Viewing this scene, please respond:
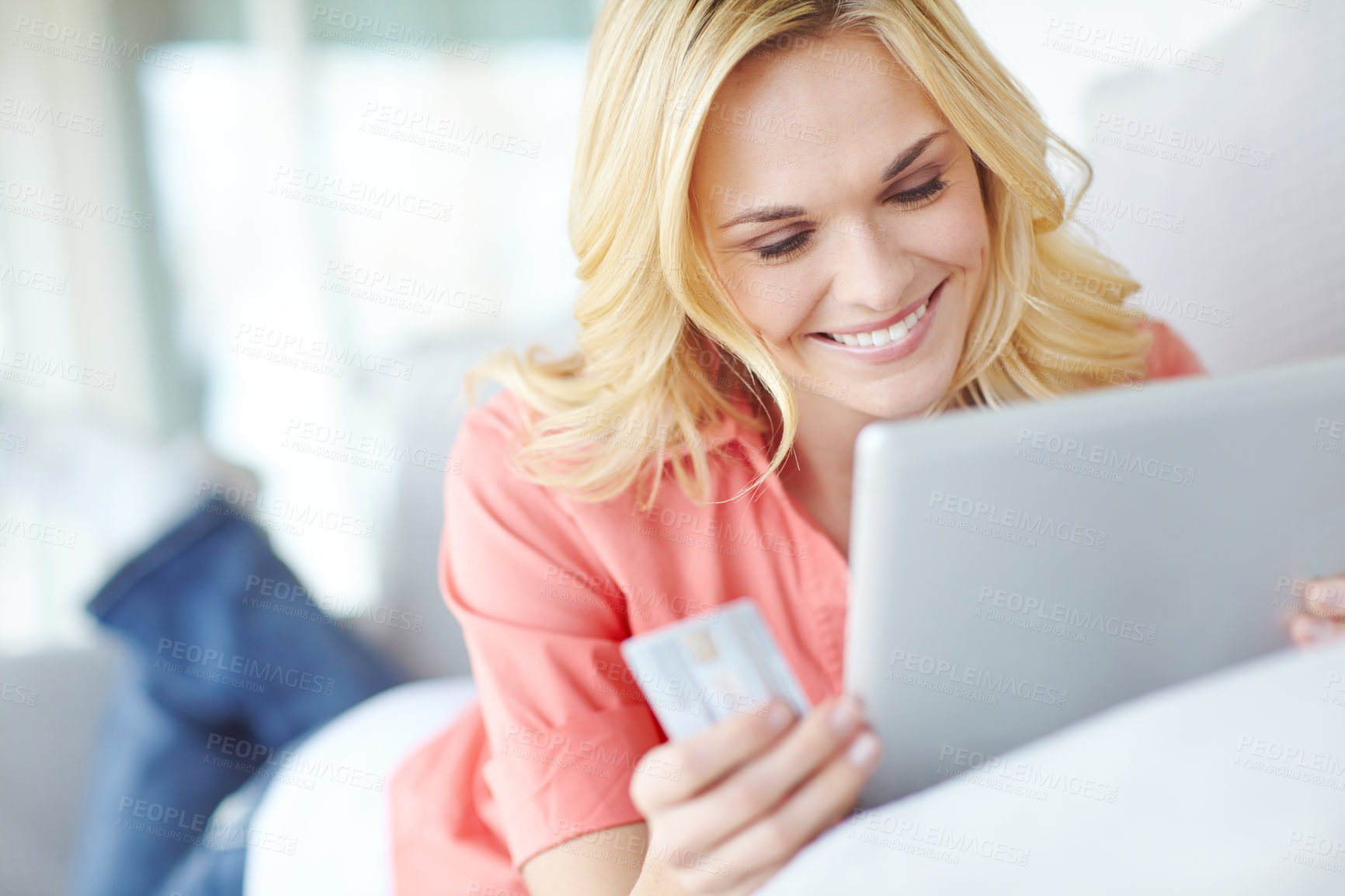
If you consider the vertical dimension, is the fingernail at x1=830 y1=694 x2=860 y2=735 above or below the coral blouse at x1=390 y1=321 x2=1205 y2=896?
above

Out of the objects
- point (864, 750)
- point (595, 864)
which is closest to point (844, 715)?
point (864, 750)

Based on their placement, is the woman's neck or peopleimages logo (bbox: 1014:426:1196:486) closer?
peopleimages logo (bbox: 1014:426:1196:486)

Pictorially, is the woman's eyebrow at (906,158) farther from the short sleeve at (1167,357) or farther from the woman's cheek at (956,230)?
the short sleeve at (1167,357)

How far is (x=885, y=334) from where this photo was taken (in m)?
0.98

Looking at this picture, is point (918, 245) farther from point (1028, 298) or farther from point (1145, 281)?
point (1145, 281)

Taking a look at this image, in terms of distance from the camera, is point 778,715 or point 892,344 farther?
point 892,344

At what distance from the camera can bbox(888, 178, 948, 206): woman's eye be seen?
0.93 metres

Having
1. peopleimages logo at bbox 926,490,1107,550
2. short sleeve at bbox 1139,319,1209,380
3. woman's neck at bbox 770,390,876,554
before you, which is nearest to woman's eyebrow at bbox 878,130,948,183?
woman's neck at bbox 770,390,876,554

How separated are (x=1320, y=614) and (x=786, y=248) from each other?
520mm

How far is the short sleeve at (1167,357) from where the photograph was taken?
129 centimetres

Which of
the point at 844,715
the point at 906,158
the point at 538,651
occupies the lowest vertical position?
the point at 538,651

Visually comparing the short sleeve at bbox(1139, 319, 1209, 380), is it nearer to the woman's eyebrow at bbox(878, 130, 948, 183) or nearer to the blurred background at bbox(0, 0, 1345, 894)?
the blurred background at bbox(0, 0, 1345, 894)

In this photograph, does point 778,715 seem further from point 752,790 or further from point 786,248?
point 786,248

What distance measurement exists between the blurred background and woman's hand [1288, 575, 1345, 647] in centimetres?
52
